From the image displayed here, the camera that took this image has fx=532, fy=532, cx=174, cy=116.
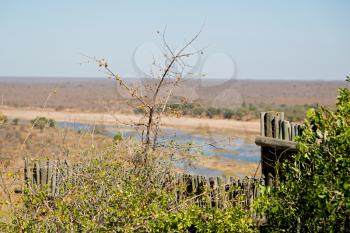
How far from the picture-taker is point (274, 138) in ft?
24.8

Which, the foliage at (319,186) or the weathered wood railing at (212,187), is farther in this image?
the weathered wood railing at (212,187)

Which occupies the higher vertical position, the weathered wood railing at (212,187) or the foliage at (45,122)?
the foliage at (45,122)

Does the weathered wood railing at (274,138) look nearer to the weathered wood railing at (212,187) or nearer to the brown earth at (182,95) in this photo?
the weathered wood railing at (212,187)

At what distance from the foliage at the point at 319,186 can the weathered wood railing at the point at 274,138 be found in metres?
2.57

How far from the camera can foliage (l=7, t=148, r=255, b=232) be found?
5465 mm

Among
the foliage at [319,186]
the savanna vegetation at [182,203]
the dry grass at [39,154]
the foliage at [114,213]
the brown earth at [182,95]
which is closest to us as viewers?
the foliage at [319,186]

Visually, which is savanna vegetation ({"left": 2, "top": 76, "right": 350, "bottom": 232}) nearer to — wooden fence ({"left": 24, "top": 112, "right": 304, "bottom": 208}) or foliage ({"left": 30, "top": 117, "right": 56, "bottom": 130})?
wooden fence ({"left": 24, "top": 112, "right": 304, "bottom": 208})

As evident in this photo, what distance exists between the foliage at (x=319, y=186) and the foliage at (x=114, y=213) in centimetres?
102

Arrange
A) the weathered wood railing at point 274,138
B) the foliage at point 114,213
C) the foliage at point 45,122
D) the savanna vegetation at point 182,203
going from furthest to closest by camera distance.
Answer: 1. the weathered wood railing at point 274,138
2. the foliage at point 45,122
3. the foliage at point 114,213
4. the savanna vegetation at point 182,203

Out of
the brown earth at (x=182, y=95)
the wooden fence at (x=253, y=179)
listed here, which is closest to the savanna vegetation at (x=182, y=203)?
the wooden fence at (x=253, y=179)

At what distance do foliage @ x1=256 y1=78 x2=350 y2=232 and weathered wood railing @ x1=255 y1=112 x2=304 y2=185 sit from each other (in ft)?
8.44

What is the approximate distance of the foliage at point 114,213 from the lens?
5.46 meters

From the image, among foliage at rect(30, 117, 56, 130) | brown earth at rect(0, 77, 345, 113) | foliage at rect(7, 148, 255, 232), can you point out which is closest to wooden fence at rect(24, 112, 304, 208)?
foliage at rect(30, 117, 56, 130)

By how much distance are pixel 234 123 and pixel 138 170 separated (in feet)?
103
